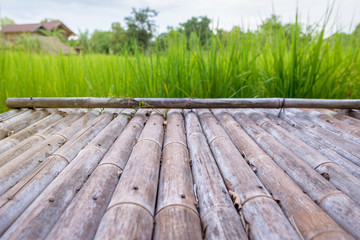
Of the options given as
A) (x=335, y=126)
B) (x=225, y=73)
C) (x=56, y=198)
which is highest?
(x=225, y=73)

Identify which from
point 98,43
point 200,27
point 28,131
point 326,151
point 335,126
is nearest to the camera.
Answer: point 326,151

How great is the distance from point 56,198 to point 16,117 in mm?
1296

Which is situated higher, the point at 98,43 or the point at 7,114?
the point at 98,43

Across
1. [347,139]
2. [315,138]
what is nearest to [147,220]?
[315,138]

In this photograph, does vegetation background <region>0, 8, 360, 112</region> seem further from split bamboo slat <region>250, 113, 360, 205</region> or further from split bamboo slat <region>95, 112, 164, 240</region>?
split bamboo slat <region>95, 112, 164, 240</region>

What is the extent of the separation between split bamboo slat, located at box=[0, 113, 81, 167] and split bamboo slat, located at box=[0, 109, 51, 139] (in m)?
0.23

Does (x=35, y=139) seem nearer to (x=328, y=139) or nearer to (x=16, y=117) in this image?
(x=16, y=117)

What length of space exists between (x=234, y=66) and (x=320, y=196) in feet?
5.26

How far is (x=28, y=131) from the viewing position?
148cm

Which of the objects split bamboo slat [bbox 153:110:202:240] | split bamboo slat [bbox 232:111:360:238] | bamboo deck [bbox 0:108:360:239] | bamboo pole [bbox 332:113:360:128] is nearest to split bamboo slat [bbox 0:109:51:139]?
bamboo deck [bbox 0:108:360:239]

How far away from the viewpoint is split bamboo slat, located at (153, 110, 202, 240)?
2.16 feet

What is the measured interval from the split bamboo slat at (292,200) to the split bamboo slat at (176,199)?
0.32 m

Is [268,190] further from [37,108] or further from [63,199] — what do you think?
[37,108]

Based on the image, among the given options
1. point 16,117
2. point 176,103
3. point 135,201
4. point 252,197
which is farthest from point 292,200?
point 16,117
